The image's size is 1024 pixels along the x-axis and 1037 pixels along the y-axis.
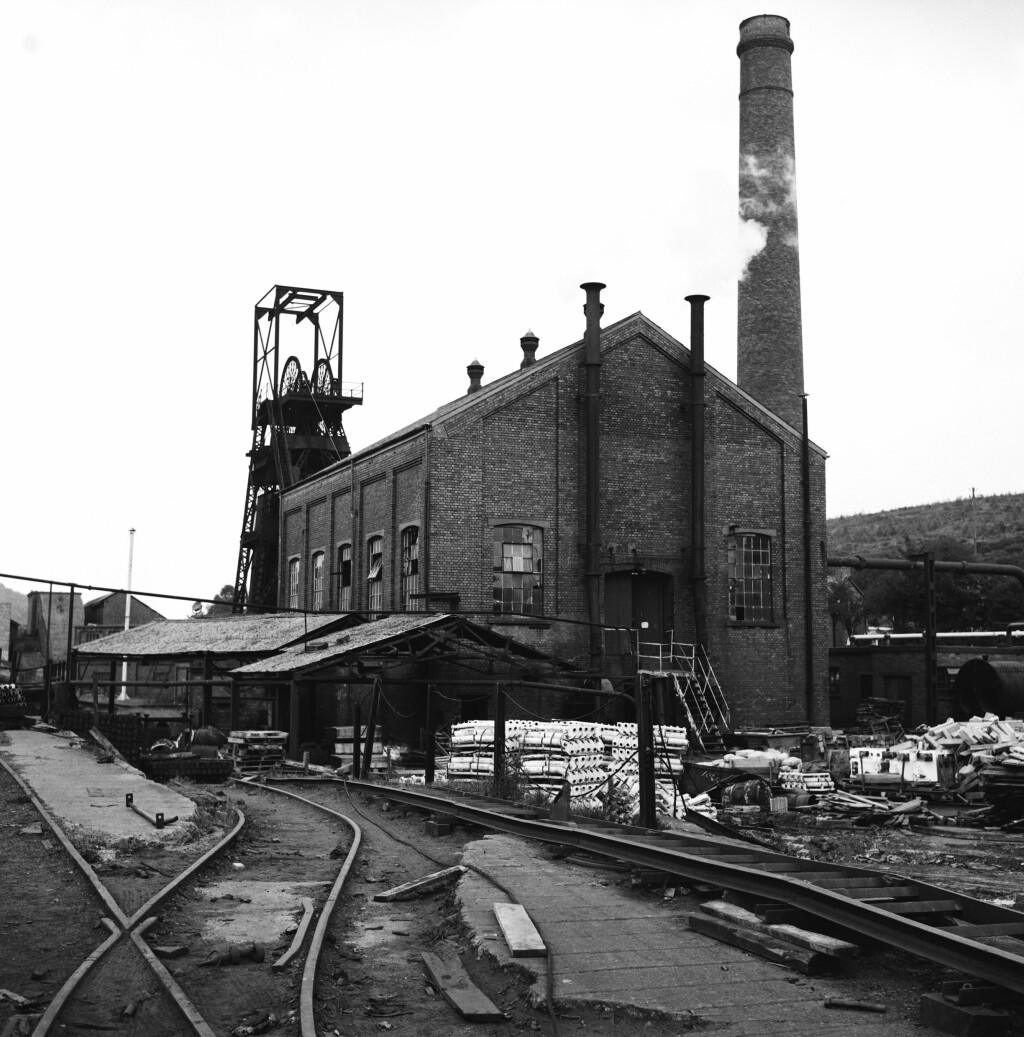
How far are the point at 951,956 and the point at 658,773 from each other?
14298mm

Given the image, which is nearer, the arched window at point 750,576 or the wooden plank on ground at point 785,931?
the wooden plank on ground at point 785,931

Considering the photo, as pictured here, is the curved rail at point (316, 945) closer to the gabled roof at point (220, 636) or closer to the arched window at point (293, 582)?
the gabled roof at point (220, 636)

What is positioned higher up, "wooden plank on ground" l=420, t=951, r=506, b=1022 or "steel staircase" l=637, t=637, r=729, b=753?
"steel staircase" l=637, t=637, r=729, b=753

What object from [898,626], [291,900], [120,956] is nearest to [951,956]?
[120,956]

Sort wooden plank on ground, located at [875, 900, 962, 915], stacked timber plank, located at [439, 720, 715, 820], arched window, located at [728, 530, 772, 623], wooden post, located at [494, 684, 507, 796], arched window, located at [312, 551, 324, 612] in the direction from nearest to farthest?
wooden plank on ground, located at [875, 900, 962, 915], wooden post, located at [494, 684, 507, 796], stacked timber plank, located at [439, 720, 715, 820], arched window, located at [728, 530, 772, 623], arched window, located at [312, 551, 324, 612]

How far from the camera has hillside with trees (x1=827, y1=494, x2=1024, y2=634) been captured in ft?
192

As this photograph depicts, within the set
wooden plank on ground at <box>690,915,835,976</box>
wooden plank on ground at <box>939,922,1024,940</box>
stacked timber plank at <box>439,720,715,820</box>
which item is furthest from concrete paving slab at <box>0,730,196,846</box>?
wooden plank on ground at <box>939,922,1024,940</box>

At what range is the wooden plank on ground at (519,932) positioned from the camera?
7000mm

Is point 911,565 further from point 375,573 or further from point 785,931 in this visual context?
point 785,931

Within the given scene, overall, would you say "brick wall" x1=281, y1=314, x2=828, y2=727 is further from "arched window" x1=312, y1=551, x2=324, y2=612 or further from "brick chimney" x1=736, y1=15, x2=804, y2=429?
"brick chimney" x1=736, y1=15, x2=804, y2=429

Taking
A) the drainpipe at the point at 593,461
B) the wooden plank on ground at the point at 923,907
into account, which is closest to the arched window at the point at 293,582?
the drainpipe at the point at 593,461

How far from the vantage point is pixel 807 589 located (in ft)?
99.0

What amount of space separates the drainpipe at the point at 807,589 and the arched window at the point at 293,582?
15.0 meters

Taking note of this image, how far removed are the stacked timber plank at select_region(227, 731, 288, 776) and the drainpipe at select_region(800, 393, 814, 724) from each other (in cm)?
1277
